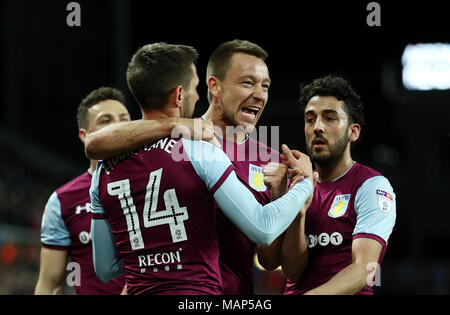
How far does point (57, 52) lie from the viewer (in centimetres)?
1667

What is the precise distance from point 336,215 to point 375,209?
24 cm

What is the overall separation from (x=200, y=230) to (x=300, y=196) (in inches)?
18.7

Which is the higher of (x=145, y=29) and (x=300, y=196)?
(x=145, y=29)

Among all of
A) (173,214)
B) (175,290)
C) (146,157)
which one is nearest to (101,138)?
(146,157)

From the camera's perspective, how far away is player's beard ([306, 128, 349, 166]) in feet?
11.5

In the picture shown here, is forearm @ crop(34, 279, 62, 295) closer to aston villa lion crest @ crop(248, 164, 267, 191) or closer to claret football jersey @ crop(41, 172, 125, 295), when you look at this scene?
claret football jersey @ crop(41, 172, 125, 295)

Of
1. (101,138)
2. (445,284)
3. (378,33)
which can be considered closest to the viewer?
(101,138)

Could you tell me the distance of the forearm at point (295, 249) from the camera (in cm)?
322

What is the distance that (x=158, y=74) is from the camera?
2.80 meters

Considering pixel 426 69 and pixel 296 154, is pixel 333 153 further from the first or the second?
pixel 426 69

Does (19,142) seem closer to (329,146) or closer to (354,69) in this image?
(354,69)

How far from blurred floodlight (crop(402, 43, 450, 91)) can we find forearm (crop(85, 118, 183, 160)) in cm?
1870

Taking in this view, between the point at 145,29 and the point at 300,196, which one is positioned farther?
the point at 145,29

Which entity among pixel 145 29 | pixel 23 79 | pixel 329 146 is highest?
pixel 145 29
